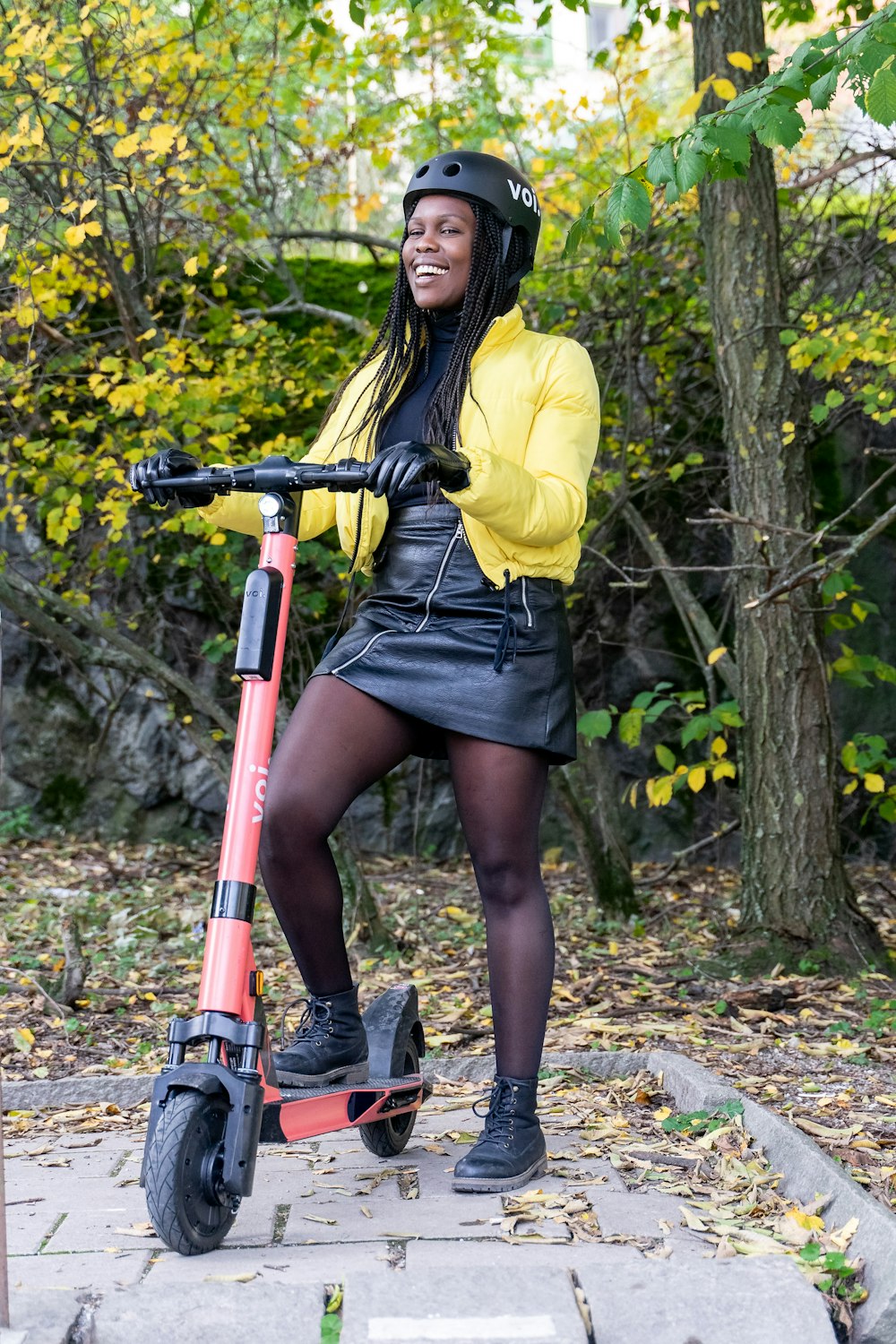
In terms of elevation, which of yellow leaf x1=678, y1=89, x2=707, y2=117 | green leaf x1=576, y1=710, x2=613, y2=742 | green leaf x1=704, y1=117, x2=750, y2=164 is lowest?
green leaf x1=576, y1=710, x2=613, y2=742

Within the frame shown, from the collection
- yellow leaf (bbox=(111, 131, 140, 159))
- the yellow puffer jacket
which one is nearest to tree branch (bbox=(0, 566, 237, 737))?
yellow leaf (bbox=(111, 131, 140, 159))

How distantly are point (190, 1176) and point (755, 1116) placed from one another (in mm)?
1280

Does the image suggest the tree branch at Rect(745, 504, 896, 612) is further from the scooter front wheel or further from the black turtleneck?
the scooter front wheel

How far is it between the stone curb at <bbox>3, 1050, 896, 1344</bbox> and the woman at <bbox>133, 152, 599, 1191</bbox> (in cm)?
49

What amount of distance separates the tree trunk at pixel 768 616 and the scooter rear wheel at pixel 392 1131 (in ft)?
6.50

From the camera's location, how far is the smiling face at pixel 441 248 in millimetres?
2533

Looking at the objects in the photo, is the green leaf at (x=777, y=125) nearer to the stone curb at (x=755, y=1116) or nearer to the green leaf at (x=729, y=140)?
the green leaf at (x=729, y=140)

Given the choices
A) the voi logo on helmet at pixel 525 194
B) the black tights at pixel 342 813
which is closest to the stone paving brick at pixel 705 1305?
the black tights at pixel 342 813

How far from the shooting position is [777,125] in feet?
9.05

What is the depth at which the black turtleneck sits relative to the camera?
2578mm

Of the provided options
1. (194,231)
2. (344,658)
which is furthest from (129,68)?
(344,658)

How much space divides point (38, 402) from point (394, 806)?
2.77 meters

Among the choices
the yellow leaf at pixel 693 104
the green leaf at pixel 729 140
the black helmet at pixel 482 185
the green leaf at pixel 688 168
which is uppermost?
the yellow leaf at pixel 693 104

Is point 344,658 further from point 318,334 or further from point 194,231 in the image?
point 318,334
